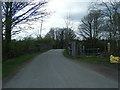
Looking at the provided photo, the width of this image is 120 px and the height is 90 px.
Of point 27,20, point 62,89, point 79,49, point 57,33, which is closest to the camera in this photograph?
point 62,89

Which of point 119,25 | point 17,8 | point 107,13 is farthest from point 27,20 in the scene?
point 107,13

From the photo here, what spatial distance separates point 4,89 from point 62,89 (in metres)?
2.36

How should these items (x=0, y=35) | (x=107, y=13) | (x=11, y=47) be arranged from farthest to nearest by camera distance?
(x=107, y=13) < (x=11, y=47) < (x=0, y=35)

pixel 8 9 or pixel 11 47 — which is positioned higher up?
pixel 8 9

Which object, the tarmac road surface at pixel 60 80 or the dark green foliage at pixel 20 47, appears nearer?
the tarmac road surface at pixel 60 80

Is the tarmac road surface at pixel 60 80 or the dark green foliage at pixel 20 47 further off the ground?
the dark green foliage at pixel 20 47

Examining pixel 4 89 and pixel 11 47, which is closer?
pixel 4 89

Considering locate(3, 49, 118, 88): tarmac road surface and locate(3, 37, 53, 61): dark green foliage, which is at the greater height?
locate(3, 37, 53, 61): dark green foliage

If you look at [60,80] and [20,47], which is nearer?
[60,80]

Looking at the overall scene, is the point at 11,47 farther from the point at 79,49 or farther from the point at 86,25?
the point at 86,25

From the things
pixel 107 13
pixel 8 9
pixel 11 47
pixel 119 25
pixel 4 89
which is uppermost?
pixel 107 13

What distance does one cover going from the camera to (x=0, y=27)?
1229 centimetres

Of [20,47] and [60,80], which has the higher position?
[20,47]

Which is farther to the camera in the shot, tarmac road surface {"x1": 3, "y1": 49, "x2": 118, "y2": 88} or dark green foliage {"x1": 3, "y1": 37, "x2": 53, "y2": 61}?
dark green foliage {"x1": 3, "y1": 37, "x2": 53, "y2": 61}
